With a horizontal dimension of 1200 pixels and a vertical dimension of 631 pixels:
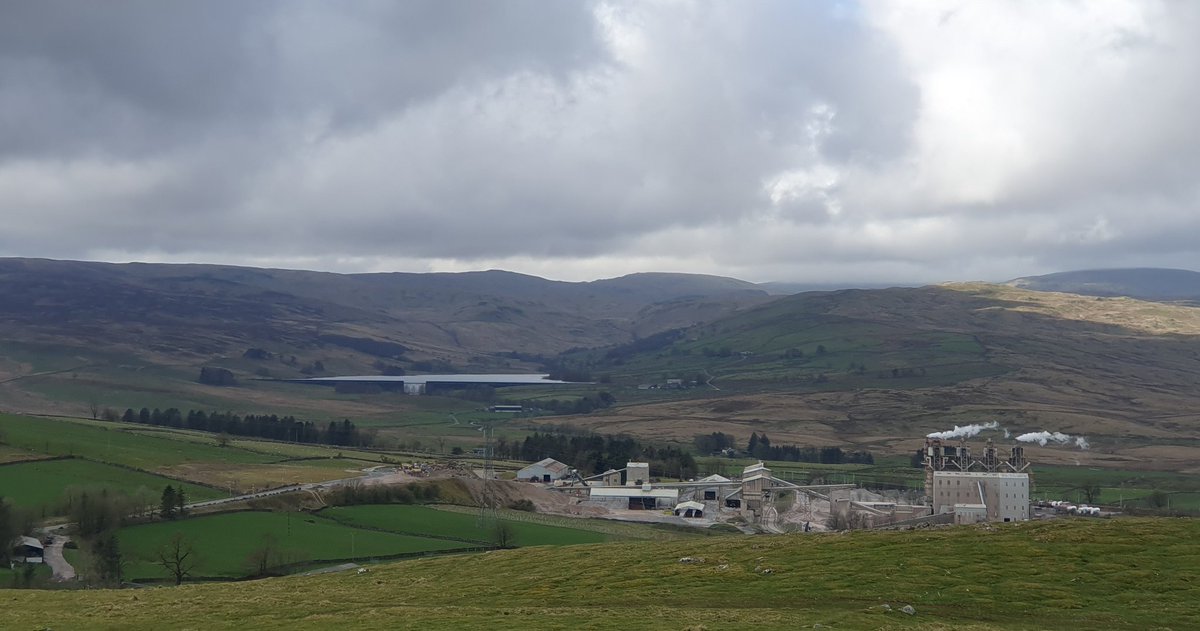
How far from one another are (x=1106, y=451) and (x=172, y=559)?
169m

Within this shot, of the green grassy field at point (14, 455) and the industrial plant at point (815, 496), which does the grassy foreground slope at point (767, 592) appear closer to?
the industrial plant at point (815, 496)

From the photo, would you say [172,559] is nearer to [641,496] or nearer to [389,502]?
[389,502]

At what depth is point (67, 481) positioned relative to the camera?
107 metres

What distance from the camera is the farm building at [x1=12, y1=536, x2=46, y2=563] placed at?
76062 millimetres

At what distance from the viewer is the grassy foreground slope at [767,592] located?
122 feet

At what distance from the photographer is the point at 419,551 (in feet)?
291

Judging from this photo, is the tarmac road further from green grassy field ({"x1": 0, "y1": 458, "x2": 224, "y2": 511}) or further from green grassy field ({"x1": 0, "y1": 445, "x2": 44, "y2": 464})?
green grassy field ({"x1": 0, "y1": 445, "x2": 44, "y2": 464})

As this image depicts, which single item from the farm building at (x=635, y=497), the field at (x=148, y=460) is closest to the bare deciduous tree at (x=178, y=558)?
the field at (x=148, y=460)

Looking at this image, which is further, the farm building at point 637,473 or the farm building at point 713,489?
the farm building at point 637,473

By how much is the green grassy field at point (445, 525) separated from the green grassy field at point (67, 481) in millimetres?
16447

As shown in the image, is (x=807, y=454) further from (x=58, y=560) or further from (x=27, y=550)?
(x=27, y=550)

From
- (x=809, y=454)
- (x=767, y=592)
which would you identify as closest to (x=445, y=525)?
(x=767, y=592)

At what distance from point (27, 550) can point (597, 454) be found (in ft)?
305

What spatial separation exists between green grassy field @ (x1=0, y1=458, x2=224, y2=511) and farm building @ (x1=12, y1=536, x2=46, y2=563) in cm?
1608
